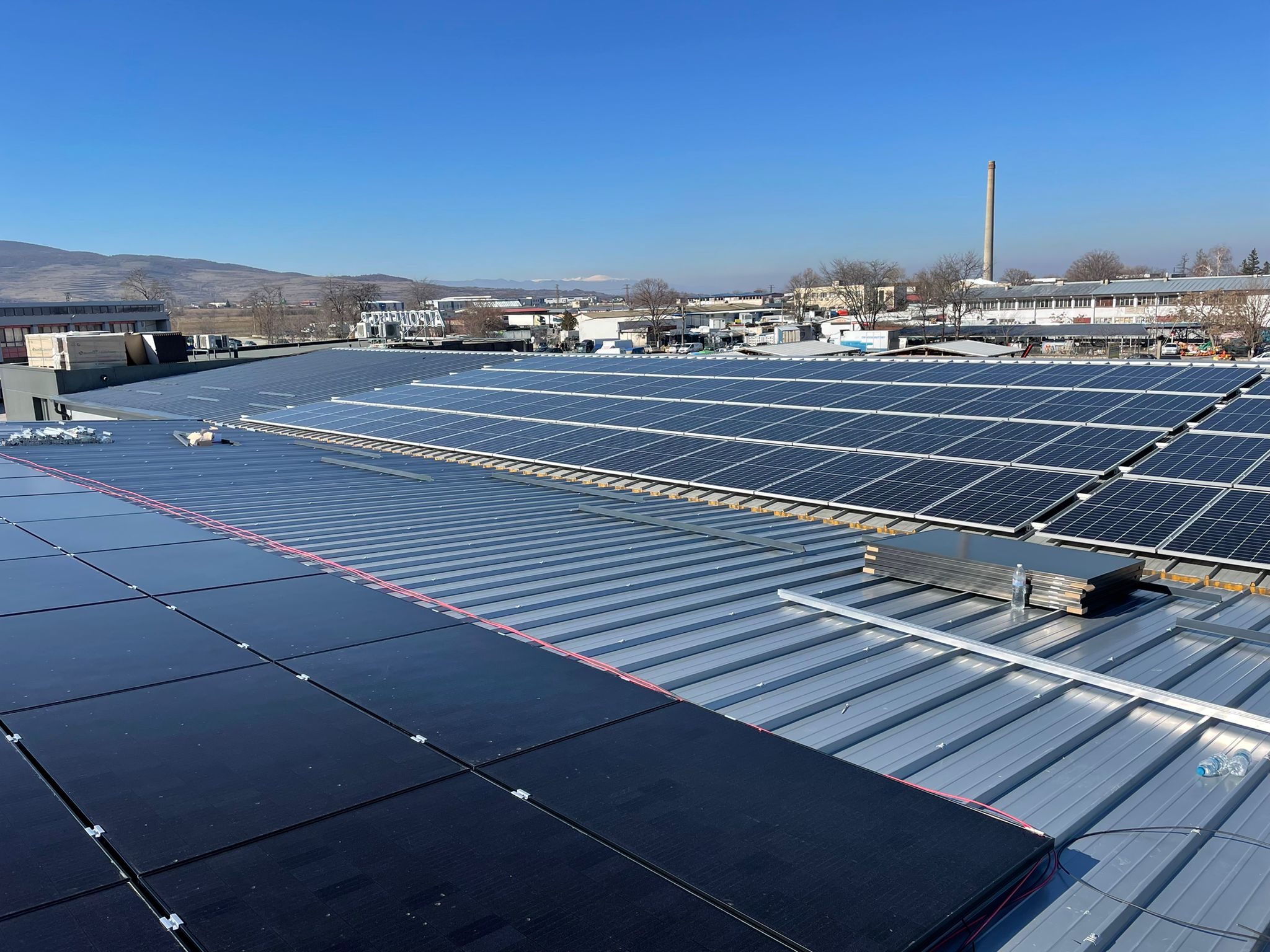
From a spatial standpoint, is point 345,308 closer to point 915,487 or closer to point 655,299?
point 655,299

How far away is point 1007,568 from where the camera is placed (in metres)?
11.0

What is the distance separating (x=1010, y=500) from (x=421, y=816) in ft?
43.3

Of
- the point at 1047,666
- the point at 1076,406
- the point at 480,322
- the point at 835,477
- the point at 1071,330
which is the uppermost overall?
the point at 480,322

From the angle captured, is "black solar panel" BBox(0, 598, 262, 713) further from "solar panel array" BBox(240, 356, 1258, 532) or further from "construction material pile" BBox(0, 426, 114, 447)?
"construction material pile" BBox(0, 426, 114, 447)

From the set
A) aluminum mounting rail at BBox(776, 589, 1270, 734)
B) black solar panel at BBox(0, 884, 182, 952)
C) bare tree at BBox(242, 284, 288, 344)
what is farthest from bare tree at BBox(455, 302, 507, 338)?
black solar panel at BBox(0, 884, 182, 952)

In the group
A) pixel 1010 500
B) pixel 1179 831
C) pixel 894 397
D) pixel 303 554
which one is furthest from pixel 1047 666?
pixel 894 397

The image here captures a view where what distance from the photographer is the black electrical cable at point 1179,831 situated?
4902 millimetres

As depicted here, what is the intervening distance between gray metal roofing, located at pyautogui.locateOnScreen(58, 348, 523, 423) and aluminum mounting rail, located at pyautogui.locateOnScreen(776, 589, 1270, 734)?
3387 cm

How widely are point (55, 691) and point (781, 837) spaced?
577 centimetres

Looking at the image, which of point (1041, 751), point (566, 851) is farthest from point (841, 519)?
point (566, 851)

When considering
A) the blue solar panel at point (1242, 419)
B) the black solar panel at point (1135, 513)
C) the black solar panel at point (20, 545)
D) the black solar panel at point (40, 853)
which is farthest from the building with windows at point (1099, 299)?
the black solar panel at point (40, 853)

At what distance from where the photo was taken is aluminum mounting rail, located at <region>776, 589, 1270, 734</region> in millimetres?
7707

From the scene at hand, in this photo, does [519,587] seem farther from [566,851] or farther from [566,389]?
[566,389]

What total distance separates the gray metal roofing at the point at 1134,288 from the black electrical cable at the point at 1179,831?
365ft
